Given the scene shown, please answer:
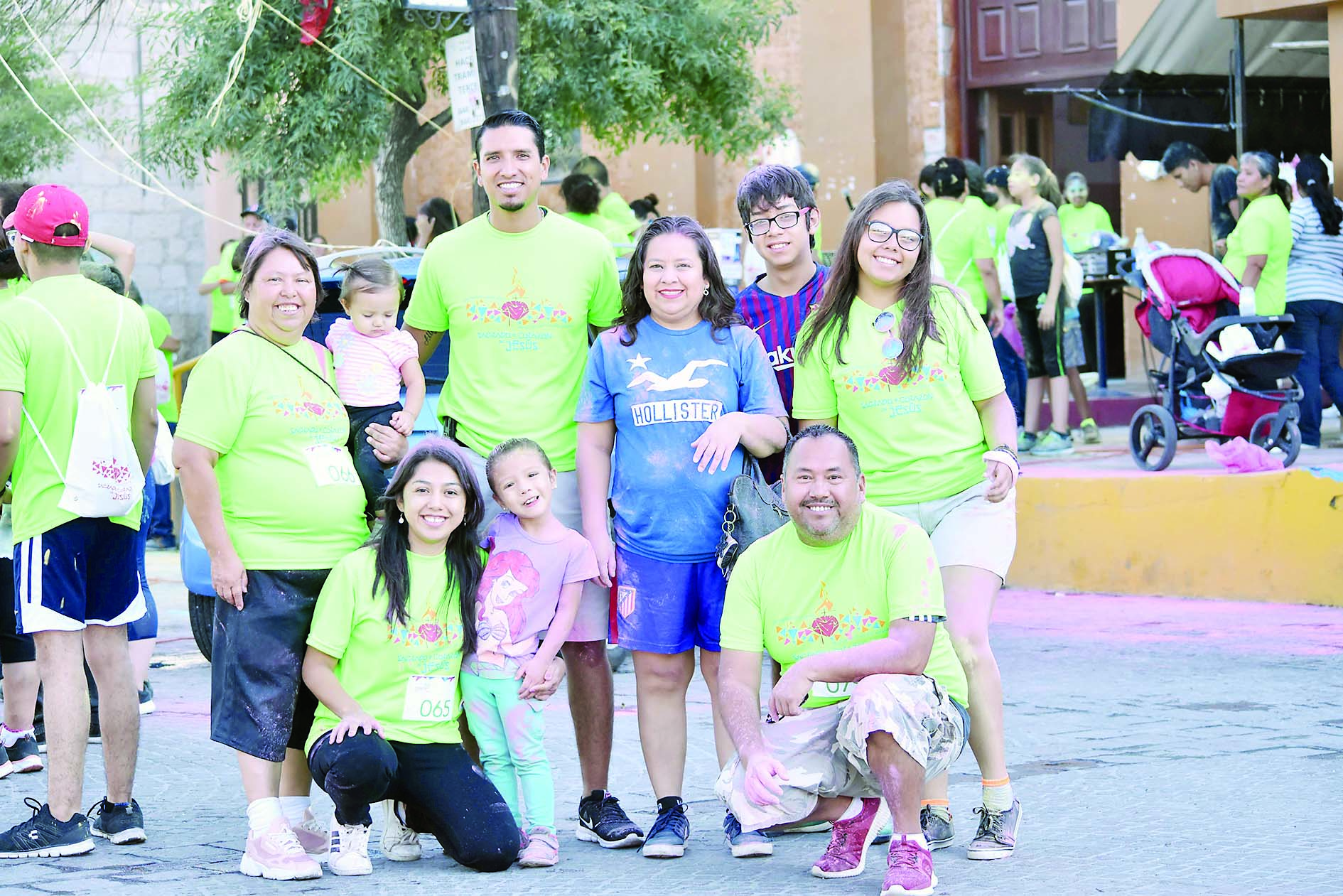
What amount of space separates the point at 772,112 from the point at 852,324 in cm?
987

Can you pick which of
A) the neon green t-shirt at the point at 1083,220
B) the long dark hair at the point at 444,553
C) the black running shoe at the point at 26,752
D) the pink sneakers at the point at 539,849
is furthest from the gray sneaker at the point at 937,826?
the neon green t-shirt at the point at 1083,220

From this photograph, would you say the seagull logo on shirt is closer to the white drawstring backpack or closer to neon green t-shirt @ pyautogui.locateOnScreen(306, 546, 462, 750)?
neon green t-shirt @ pyautogui.locateOnScreen(306, 546, 462, 750)

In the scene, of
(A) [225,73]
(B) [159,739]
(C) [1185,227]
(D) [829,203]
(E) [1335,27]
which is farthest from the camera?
(D) [829,203]

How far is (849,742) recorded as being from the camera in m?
4.63

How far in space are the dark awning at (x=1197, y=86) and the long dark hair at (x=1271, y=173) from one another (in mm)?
2900

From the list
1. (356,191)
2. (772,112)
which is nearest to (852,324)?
(772,112)

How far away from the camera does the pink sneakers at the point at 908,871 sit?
4484 millimetres

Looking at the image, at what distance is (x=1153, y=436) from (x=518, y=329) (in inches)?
235

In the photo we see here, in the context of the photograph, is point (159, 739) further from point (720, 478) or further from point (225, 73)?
point (225, 73)

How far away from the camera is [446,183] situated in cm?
1994

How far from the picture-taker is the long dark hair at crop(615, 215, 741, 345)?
5.25 meters

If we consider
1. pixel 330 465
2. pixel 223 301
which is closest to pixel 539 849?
pixel 330 465

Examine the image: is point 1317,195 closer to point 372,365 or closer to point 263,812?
point 372,365

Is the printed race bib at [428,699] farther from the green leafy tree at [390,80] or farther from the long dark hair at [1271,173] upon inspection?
the green leafy tree at [390,80]
